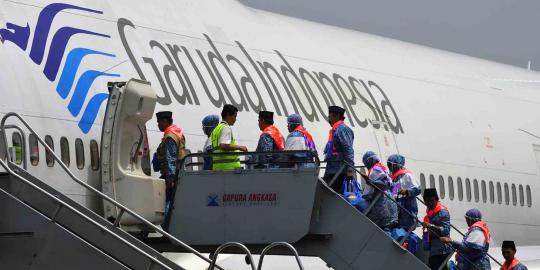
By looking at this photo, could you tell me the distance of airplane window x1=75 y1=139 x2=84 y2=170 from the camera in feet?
47.7

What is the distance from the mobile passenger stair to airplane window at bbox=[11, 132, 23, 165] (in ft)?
0.32

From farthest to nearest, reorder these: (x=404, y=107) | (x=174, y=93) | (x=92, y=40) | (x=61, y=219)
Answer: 1. (x=404, y=107)
2. (x=174, y=93)
3. (x=92, y=40)
4. (x=61, y=219)

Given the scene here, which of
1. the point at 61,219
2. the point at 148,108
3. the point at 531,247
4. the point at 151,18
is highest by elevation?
the point at 151,18

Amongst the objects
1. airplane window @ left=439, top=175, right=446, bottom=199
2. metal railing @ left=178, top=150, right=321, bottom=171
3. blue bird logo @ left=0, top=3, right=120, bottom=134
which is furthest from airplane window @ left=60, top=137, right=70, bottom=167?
airplane window @ left=439, top=175, right=446, bottom=199

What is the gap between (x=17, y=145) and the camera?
1350cm

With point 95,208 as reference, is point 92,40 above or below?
above

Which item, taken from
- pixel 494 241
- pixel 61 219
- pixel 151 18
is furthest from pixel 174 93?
pixel 494 241

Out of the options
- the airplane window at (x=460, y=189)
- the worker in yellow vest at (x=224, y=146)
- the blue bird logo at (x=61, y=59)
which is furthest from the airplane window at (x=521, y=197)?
the blue bird logo at (x=61, y=59)

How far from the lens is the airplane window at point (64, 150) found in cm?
1435

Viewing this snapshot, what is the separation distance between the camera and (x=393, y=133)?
21.6 m

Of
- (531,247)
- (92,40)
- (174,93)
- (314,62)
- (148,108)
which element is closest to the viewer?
(148,108)

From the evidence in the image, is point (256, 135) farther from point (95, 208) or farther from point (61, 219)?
point (61, 219)

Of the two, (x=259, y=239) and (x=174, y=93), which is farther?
(x=174, y=93)

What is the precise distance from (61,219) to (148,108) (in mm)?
3106
